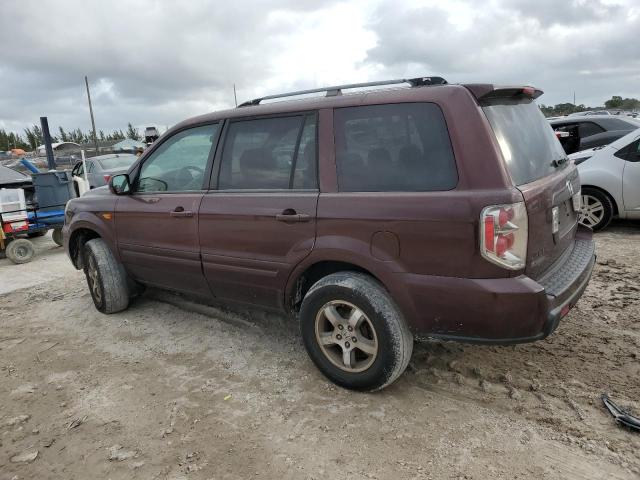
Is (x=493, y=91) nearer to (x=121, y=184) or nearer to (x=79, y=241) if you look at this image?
(x=121, y=184)

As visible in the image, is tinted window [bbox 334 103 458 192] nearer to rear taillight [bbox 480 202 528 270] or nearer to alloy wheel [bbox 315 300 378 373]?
rear taillight [bbox 480 202 528 270]

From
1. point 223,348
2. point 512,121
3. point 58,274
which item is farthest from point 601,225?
point 58,274

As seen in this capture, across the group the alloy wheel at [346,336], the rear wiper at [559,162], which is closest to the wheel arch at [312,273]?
the alloy wheel at [346,336]

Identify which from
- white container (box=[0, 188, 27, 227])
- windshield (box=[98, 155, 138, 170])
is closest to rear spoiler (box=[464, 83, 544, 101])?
white container (box=[0, 188, 27, 227])

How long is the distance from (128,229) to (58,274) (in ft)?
10.2

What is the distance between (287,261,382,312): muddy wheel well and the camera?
3.00 m

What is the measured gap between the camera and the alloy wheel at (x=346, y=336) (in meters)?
2.88

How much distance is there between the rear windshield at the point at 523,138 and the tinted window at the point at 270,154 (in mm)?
1129

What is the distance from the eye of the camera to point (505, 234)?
239 centimetres

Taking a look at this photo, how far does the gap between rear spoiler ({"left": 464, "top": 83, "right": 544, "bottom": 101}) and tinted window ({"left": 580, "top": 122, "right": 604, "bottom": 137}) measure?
7039mm

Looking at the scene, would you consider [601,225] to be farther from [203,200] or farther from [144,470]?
[144,470]

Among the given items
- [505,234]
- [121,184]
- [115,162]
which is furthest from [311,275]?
[115,162]

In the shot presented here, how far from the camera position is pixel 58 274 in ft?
21.7

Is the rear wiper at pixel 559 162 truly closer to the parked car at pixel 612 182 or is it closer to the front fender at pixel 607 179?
the parked car at pixel 612 182
